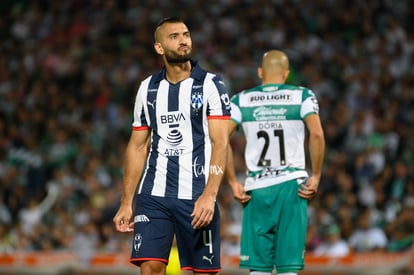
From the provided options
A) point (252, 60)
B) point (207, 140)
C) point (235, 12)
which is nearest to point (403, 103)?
point (252, 60)

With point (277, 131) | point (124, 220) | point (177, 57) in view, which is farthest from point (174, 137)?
point (277, 131)

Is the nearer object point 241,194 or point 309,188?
point 309,188

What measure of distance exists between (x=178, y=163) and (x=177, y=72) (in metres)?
A: 0.68

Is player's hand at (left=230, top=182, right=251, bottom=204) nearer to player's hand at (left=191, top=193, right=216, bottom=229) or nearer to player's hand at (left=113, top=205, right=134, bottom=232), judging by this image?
player's hand at (left=113, top=205, right=134, bottom=232)

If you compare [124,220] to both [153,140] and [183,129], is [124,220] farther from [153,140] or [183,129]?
[183,129]

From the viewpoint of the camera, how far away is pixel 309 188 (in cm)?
883

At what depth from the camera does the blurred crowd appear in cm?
1477

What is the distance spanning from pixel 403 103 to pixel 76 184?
5.38m

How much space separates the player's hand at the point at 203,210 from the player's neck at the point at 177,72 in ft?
3.14

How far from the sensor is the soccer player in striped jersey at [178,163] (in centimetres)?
743

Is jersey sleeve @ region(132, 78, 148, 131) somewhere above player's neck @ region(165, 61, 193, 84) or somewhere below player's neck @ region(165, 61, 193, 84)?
below

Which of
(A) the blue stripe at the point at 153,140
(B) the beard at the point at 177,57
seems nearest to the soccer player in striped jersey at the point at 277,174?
(A) the blue stripe at the point at 153,140

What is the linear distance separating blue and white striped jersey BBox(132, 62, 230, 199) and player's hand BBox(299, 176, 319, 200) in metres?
1.59

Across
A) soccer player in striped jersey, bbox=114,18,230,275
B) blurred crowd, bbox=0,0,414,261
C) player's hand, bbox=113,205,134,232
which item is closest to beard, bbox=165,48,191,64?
soccer player in striped jersey, bbox=114,18,230,275
